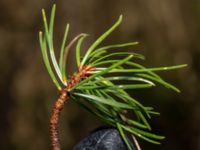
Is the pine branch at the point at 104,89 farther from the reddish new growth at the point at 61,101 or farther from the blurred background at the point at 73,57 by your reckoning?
the blurred background at the point at 73,57

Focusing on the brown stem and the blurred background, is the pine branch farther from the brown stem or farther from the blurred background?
the blurred background

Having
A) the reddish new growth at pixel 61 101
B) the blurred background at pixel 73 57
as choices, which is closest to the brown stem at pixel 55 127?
the reddish new growth at pixel 61 101

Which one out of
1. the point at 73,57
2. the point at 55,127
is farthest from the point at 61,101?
the point at 73,57

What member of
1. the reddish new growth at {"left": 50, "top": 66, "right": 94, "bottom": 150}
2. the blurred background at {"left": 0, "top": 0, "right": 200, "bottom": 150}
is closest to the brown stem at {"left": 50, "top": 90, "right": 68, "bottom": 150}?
the reddish new growth at {"left": 50, "top": 66, "right": 94, "bottom": 150}

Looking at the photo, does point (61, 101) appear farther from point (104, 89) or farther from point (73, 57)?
point (73, 57)

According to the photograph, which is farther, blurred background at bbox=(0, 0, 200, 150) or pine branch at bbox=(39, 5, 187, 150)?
blurred background at bbox=(0, 0, 200, 150)

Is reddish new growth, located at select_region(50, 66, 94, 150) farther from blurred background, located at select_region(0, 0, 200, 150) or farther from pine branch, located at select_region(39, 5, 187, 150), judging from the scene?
blurred background, located at select_region(0, 0, 200, 150)
